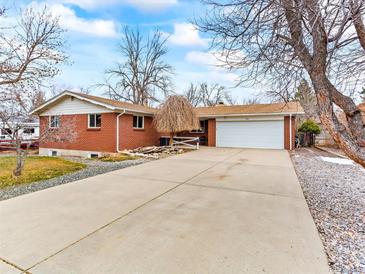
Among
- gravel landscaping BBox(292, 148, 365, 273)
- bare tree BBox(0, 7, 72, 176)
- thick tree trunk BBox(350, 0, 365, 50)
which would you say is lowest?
gravel landscaping BBox(292, 148, 365, 273)

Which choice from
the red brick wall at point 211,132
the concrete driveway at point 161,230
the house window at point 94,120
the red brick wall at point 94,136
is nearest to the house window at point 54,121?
the red brick wall at point 94,136

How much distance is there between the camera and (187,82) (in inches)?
1288

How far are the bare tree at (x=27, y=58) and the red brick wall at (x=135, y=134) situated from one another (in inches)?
117

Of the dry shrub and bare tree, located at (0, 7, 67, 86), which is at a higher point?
bare tree, located at (0, 7, 67, 86)

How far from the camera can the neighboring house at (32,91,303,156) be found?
1258 centimetres

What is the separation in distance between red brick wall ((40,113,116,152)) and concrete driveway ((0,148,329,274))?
7220 millimetres

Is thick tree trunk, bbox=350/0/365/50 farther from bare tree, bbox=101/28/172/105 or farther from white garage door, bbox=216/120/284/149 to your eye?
bare tree, bbox=101/28/172/105

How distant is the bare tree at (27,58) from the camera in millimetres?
8734

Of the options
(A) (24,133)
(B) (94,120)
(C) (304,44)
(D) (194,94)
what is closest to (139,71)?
(D) (194,94)

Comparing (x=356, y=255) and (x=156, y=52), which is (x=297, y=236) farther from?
(x=156, y=52)

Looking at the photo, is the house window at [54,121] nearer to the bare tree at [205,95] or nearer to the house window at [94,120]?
the house window at [94,120]

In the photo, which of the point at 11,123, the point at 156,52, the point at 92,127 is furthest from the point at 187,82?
the point at 11,123

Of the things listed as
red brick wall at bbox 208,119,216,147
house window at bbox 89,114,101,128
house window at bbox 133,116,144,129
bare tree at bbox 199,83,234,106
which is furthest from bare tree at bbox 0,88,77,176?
bare tree at bbox 199,83,234,106

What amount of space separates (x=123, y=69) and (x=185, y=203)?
26193 millimetres
